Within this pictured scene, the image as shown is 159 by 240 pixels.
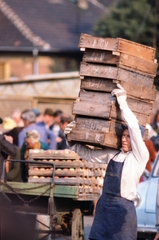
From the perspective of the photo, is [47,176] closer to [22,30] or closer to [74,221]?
[74,221]

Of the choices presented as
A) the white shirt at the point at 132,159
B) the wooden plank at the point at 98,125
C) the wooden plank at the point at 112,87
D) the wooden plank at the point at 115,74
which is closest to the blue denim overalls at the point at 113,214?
the white shirt at the point at 132,159

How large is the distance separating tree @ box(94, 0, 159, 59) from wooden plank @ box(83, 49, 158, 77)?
114 feet

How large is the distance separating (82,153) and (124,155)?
58 cm

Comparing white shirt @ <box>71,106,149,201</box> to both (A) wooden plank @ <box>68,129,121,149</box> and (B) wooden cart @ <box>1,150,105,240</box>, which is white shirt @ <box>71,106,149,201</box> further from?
(B) wooden cart @ <box>1,150,105,240</box>

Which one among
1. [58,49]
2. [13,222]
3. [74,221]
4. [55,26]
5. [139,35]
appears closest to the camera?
[13,222]

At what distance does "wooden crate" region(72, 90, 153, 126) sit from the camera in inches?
327

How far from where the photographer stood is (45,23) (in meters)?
59.4

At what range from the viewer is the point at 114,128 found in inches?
331

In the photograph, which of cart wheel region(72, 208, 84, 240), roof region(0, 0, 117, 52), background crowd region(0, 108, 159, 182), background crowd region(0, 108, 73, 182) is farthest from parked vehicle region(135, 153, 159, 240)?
roof region(0, 0, 117, 52)

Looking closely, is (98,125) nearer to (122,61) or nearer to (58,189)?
(122,61)

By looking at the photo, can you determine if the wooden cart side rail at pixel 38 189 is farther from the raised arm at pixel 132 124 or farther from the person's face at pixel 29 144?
the raised arm at pixel 132 124

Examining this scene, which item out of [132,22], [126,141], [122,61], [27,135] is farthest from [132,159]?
[132,22]

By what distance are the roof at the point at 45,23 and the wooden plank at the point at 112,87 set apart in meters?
38.0

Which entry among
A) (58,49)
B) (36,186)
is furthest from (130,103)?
(58,49)
